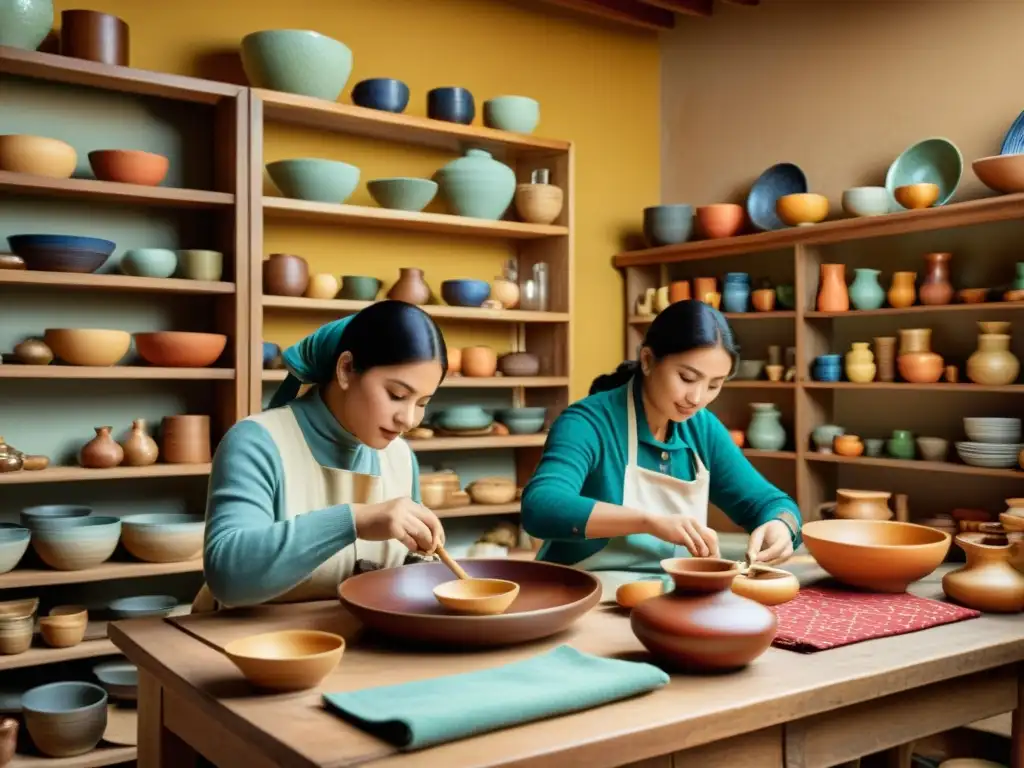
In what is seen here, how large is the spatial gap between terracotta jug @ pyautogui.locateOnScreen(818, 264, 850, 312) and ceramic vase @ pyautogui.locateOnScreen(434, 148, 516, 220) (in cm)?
137

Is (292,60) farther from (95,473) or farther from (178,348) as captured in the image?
(95,473)

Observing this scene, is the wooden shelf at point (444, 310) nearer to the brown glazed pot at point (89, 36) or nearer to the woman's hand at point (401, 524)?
the brown glazed pot at point (89, 36)

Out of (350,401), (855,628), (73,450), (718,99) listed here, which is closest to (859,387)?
(718,99)

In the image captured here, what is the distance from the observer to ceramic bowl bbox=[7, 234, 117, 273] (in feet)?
10.3

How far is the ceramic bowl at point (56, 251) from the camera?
3154mm

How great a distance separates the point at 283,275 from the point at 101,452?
0.90 m

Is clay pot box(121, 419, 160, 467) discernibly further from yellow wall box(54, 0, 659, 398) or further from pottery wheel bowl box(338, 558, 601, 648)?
pottery wheel bowl box(338, 558, 601, 648)

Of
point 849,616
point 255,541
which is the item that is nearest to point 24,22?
point 255,541

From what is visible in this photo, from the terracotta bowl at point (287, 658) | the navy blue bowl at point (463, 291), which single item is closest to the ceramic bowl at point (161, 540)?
the navy blue bowl at point (463, 291)

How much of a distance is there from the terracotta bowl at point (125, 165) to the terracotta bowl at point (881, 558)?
2.49 m

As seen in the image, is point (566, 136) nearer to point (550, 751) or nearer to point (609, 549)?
point (609, 549)

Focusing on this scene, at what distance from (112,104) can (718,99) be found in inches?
112

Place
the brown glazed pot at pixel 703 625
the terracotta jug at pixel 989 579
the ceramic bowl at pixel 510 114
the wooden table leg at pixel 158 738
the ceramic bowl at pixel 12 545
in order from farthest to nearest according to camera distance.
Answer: the ceramic bowl at pixel 510 114 < the ceramic bowl at pixel 12 545 < the terracotta jug at pixel 989 579 < the wooden table leg at pixel 158 738 < the brown glazed pot at pixel 703 625

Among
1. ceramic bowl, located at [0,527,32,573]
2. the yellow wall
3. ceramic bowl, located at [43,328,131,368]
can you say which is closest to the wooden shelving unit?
the yellow wall
